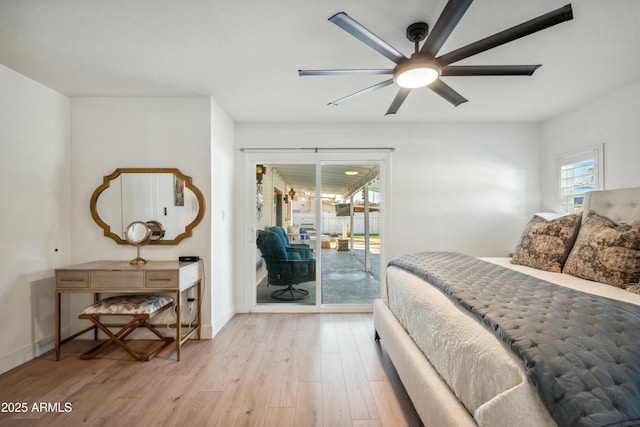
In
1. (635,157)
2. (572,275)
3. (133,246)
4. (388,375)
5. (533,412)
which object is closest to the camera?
(533,412)

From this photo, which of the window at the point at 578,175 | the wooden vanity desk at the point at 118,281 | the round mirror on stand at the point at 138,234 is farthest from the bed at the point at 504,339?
the round mirror on stand at the point at 138,234

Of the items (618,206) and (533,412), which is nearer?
(533,412)

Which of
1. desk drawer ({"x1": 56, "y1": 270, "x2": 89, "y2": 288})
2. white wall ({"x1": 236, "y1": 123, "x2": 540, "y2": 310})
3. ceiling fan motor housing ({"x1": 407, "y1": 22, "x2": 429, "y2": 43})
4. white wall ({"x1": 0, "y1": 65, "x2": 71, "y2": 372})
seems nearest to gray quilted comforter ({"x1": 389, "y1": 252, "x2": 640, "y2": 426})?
ceiling fan motor housing ({"x1": 407, "y1": 22, "x2": 429, "y2": 43})

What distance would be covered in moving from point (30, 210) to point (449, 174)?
4.41 meters

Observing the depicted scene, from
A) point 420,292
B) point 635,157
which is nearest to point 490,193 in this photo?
point 635,157

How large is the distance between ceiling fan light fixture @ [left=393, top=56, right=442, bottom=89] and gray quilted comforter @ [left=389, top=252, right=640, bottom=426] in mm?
1271

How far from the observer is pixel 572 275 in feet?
6.41

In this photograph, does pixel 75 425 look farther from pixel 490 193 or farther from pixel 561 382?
pixel 490 193

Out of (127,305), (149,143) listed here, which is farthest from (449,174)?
(127,305)

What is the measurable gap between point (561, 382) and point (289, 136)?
3295 millimetres

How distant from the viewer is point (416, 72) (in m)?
1.63

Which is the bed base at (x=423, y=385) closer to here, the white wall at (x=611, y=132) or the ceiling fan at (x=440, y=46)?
the ceiling fan at (x=440, y=46)

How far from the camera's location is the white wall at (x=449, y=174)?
11.4 ft

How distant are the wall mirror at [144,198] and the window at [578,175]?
Result: 160 inches
